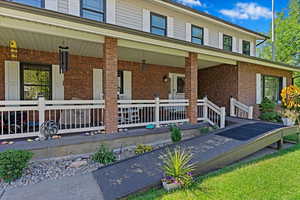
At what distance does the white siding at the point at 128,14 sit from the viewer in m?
8.74

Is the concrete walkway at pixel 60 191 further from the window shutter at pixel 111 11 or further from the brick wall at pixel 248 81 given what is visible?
the brick wall at pixel 248 81

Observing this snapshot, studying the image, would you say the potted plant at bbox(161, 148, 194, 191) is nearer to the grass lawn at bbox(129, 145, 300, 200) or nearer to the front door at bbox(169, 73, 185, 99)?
the grass lawn at bbox(129, 145, 300, 200)

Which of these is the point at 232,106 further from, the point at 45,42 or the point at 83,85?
the point at 45,42

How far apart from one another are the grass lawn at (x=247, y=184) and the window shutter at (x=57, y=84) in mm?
6156

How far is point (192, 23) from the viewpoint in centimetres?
1106

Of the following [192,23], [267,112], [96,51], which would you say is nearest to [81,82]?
[96,51]

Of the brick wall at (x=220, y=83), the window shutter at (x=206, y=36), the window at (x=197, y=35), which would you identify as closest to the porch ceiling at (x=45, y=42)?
the window at (x=197, y=35)

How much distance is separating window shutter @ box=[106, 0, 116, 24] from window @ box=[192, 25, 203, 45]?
5.10 metres

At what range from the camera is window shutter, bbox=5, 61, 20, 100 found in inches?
269

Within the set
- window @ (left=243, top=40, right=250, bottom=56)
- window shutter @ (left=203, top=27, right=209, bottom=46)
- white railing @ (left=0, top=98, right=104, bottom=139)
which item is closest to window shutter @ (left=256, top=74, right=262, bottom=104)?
window shutter @ (left=203, top=27, right=209, bottom=46)

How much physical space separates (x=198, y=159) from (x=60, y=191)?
10.1 feet

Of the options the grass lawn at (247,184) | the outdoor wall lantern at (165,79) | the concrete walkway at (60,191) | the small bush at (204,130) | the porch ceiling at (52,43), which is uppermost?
the porch ceiling at (52,43)

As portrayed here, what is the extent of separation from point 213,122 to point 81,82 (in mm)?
6303

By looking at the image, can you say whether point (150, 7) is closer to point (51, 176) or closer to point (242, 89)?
point (242, 89)
